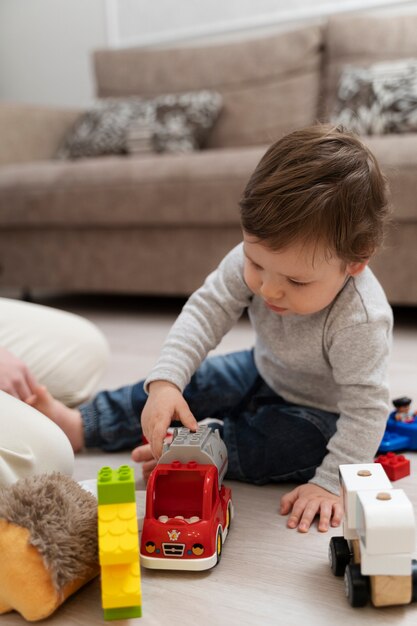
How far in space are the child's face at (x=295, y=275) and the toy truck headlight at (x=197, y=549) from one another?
0.29m

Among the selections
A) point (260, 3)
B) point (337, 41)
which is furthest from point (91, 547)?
point (260, 3)

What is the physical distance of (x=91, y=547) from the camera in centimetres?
70

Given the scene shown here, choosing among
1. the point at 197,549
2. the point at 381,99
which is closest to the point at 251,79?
the point at 381,99

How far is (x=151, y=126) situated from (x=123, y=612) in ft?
6.58

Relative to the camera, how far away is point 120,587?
64 cm

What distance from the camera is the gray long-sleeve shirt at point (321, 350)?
0.87 m

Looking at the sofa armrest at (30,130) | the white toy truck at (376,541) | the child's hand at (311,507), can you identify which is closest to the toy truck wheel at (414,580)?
the white toy truck at (376,541)

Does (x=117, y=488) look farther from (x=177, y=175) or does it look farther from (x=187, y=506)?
(x=177, y=175)

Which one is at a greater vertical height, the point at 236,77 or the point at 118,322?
the point at 236,77

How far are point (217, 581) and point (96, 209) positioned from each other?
1.59 m

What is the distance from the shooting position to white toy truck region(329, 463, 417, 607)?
623 mm

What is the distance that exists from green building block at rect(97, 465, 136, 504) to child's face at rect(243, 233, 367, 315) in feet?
0.97

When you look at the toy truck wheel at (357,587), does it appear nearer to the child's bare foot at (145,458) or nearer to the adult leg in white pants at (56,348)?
the child's bare foot at (145,458)

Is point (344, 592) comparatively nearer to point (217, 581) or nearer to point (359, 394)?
point (217, 581)
